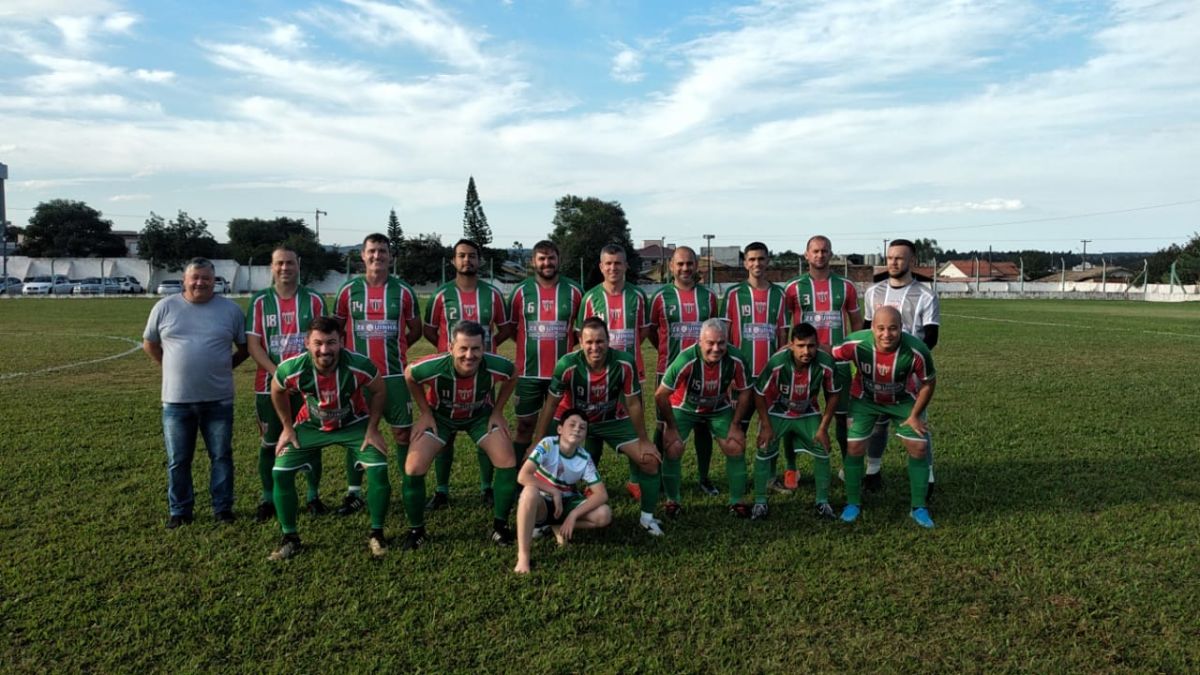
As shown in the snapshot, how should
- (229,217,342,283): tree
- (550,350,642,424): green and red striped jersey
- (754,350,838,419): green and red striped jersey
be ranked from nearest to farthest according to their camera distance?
(550,350,642,424): green and red striped jersey < (754,350,838,419): green and red striped jersey < (229,217,342,283): tree

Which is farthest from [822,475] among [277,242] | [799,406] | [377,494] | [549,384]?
[277,242]

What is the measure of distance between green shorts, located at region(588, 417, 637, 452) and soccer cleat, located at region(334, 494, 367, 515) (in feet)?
5.43

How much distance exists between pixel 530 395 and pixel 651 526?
136 cm

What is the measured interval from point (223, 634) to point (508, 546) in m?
1.56

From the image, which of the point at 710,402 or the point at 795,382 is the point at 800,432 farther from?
the point at 710,402

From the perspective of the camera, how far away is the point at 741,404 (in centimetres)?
501

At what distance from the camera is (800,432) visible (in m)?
5.04

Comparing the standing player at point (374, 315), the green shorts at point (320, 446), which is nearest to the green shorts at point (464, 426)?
the green shorts at point (320, 446)

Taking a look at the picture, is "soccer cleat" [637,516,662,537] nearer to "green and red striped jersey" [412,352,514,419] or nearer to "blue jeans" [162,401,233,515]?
"green and red striped jersey" [412,352,514,419]

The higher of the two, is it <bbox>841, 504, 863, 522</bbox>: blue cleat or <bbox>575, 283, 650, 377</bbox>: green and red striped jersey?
<bbox>575, 283, 650, 377</bbox>: green and red striped jersey

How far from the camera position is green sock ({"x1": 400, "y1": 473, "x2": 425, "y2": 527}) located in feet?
14.4

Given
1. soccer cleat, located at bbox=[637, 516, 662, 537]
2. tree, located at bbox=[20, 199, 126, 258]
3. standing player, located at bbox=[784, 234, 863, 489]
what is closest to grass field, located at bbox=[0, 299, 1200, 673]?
soccer cleat, located at bbox=[637, 516, 662, 537]

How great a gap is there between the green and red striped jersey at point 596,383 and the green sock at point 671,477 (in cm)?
52

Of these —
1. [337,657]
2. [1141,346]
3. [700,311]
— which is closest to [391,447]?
[700,311]
